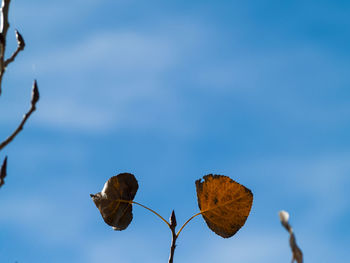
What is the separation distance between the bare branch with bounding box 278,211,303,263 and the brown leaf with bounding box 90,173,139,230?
882mm

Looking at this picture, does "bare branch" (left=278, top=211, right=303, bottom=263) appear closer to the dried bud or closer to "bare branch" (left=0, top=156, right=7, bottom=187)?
"bare branch" (left=0, top=156, right=7, bottom=187)

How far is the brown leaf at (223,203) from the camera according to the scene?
1.72 metres

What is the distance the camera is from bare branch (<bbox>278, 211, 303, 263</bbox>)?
2.98ft

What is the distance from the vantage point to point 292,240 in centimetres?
92

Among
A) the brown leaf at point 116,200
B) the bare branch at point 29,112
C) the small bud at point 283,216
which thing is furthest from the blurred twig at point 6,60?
the small bud at point 283,216

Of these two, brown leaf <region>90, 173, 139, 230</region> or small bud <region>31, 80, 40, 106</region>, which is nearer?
small bud <region>31, 80, 40, 106</region>

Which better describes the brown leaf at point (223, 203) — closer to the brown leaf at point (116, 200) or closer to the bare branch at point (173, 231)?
the bare branch at point (173, 231)

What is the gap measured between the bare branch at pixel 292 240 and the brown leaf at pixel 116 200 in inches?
34.7

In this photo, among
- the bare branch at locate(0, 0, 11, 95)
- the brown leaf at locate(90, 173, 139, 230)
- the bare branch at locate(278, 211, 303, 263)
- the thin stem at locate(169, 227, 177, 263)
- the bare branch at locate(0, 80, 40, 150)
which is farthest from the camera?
the brown leaf at locate(90, 173, 139, 230)

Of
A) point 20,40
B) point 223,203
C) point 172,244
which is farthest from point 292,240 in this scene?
point 20,40

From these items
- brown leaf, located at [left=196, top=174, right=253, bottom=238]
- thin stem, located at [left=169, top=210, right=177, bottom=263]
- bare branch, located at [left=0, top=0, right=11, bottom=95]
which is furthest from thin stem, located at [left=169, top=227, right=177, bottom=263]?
bare branch, located at [left=0, top=0, right=11, bottom=95]

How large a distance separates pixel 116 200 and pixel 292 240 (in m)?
0.91

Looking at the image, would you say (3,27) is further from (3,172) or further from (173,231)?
(173,231)

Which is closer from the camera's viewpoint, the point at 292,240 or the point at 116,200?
the point at 292,240
